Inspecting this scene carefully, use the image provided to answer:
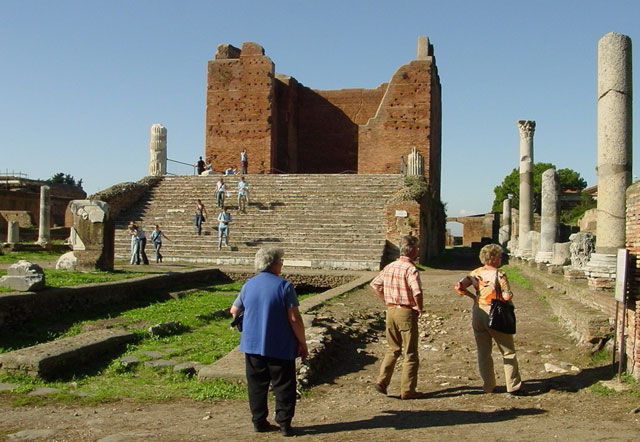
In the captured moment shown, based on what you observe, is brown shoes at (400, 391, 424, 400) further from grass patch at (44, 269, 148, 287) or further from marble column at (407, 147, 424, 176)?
marble column at (407, 147, 424, 176)

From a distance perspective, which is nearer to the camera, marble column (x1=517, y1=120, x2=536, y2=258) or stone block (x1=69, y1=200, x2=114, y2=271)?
stone block (x1=69, y1=200, x2=114, y2=271)

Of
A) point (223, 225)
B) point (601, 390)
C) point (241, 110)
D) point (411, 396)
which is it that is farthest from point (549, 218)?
point (241, 110)

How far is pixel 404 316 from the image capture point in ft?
18.1

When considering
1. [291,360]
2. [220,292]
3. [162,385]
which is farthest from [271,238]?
[291,360]

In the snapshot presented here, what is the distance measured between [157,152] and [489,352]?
834 inches

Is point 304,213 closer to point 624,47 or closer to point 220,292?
point 220,292

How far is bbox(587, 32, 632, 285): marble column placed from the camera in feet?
31.5

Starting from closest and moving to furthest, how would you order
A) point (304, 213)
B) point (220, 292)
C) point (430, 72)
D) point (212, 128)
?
point (220, 292), point (304, 213), point (430, 72), point (212, 128)

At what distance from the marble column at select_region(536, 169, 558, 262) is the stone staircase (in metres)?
3.96

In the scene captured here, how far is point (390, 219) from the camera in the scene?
18.6 meters

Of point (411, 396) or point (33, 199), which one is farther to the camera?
point (33, 199)

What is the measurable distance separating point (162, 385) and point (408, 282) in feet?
7.68

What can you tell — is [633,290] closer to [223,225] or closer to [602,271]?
[602,271]

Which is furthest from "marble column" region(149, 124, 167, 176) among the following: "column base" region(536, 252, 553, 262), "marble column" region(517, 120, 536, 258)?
"column base" region(536, 252, 553, 262)
